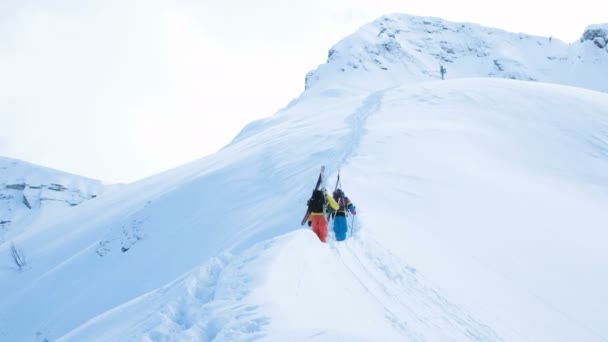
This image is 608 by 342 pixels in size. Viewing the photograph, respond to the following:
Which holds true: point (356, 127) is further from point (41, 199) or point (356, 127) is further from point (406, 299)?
point (41, 199)

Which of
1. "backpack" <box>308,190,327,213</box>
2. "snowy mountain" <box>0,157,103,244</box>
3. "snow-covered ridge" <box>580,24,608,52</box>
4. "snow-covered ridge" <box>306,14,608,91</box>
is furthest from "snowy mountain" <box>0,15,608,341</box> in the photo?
"snowy mountain" <box>0,157,103,244</box>

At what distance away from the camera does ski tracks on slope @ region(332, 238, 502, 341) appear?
7.51m

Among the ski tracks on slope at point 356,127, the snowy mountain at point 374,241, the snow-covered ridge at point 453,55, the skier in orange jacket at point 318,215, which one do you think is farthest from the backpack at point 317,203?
the snow-covered ridge at point 453,55

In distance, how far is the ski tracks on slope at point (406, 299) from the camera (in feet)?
24.6

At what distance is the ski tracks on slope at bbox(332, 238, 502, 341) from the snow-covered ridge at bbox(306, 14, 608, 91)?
79.6 m

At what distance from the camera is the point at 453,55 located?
383ft

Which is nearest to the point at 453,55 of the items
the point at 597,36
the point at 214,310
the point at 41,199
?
the point at 597,36

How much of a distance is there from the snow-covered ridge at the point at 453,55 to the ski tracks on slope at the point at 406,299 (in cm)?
7959

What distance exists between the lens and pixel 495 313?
375 inches

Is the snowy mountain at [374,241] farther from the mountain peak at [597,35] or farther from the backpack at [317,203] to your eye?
the mountain peak at [597,35]

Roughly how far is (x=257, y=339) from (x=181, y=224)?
1743 cm

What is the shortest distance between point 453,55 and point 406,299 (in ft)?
385

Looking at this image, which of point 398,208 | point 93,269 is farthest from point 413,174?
point 93,269

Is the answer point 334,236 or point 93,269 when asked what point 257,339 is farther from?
point 93,269
